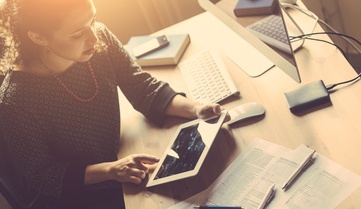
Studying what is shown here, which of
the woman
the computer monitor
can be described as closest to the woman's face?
the woman

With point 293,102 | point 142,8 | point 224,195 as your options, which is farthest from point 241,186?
point 142,8

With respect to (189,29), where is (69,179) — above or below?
below

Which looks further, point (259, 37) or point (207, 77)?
point (207, 77)

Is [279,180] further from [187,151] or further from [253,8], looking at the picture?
[253,8]

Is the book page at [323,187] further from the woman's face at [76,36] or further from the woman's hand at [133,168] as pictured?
the woman's face at [76,36]

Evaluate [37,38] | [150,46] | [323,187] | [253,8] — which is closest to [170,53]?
[150,46]

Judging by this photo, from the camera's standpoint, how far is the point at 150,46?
5.36 feet

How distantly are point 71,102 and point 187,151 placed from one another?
1.31ft

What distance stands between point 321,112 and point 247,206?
1.07 feet

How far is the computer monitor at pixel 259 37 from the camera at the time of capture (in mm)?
1048

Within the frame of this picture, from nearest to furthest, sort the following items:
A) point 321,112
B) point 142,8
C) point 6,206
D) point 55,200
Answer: point 321,112
point 55,200
point 6,206
point 142,8

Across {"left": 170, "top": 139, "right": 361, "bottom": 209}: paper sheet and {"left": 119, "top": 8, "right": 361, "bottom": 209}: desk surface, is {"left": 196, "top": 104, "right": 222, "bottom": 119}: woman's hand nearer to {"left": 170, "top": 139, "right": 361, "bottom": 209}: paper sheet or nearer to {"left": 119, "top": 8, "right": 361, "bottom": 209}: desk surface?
{"left": 119, "top": 8, "right": 361, "bottom": 209}: desk surface

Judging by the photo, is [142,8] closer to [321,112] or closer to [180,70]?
[180,70]

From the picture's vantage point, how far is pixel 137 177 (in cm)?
117
